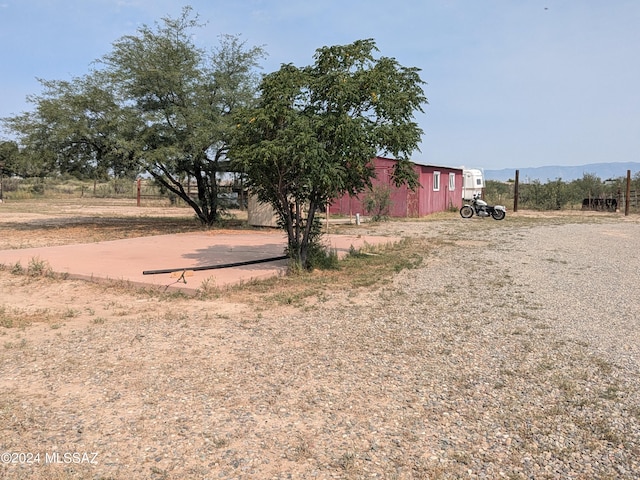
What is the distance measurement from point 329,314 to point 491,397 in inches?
97.3

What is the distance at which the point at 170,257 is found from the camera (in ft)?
30.1

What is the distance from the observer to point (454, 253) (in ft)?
35.9

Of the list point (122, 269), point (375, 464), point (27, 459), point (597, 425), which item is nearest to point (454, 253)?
point (122, 269)

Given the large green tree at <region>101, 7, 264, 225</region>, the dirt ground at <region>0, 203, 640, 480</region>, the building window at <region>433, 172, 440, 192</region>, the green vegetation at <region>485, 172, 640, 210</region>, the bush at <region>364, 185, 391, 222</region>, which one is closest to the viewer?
the dirt ground at <region>0, 203, 640, 480</region>

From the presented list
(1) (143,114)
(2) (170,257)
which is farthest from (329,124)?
(1) (143,114)

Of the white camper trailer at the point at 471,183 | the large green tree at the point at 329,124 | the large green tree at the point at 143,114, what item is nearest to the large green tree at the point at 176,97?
the large green tree at the point at 143,114

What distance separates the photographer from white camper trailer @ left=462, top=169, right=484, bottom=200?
29.9 m

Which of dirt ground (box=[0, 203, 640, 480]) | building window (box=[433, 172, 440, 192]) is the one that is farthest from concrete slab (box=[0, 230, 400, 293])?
building window (box=[433, 172, 440, 192])

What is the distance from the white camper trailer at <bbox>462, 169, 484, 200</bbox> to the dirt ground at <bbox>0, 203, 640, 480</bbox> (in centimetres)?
2494

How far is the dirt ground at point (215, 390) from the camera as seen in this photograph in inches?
105

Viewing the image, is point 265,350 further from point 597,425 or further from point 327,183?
point 327,183

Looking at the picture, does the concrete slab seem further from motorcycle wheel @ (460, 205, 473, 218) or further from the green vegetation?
the green vegetation

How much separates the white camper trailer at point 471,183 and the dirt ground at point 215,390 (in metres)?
24.9

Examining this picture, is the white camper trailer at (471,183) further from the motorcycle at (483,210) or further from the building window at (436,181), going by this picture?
the motorcycle at (483,210)
